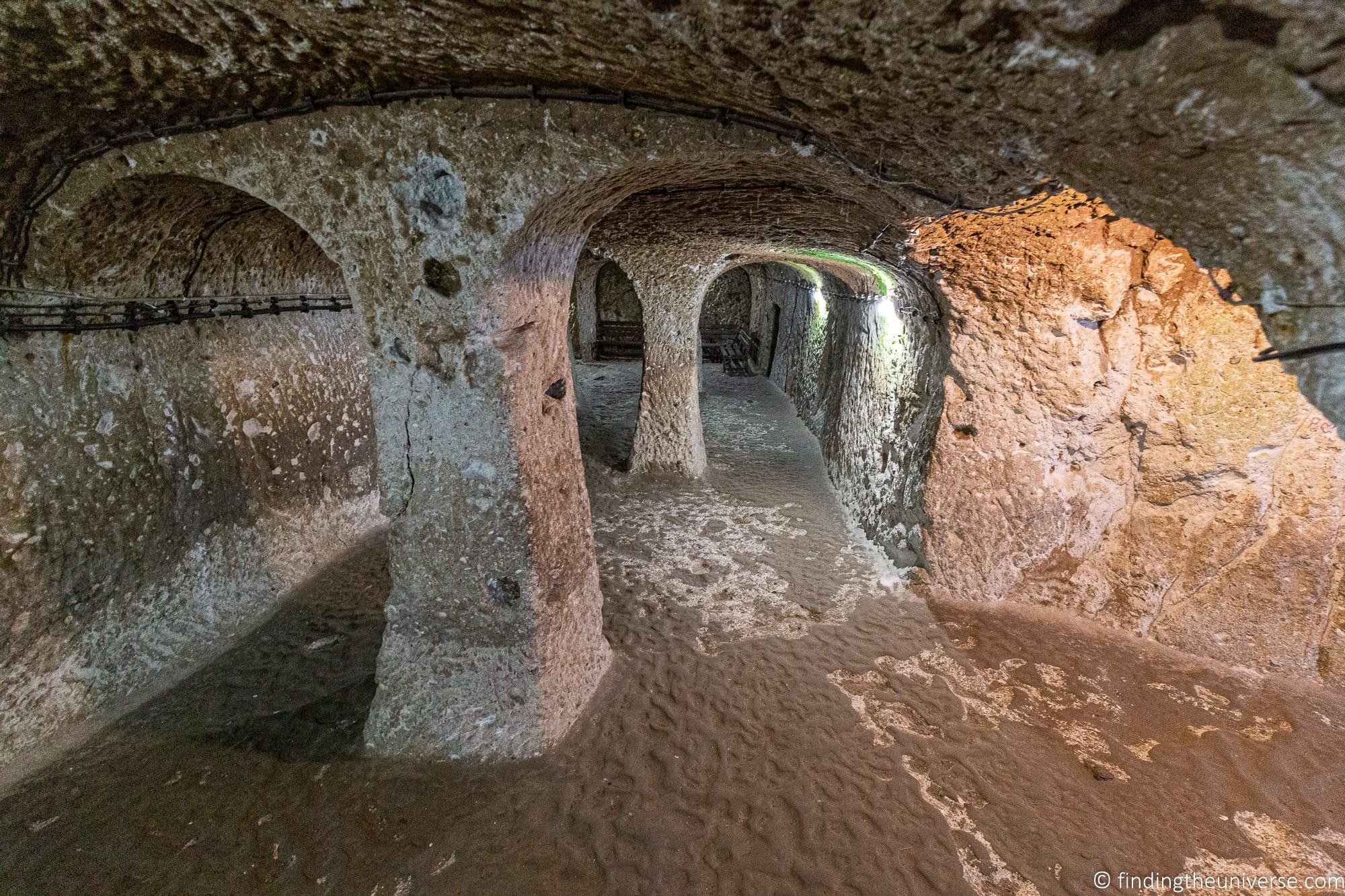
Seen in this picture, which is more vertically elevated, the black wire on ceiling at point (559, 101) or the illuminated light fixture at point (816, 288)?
the black wire on ceiling at point (559, 101)

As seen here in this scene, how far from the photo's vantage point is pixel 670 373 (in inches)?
281

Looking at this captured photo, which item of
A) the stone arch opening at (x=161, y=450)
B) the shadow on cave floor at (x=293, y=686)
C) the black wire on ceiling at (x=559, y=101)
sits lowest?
the shadow on cave floor at (x=293, y=686)

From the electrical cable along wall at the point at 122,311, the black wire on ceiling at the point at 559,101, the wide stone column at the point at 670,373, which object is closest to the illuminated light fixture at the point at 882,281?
the wide stone column at the point at 670,373

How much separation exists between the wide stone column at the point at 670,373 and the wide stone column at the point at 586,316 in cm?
668

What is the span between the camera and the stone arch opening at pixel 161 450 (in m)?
3.25

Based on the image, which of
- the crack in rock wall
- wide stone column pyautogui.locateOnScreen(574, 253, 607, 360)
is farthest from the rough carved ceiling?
wide stone column pyautogui.locateOnScreen(574, 253, 607, 360)

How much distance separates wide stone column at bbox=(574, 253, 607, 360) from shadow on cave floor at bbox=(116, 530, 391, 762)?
959cm

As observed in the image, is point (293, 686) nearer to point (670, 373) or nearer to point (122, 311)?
point (122, 311)

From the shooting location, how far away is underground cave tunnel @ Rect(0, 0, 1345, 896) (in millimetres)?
1642

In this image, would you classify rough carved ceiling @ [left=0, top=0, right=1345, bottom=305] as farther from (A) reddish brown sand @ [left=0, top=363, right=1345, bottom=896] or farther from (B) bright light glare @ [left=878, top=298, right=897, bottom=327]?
(B) bright light glare @ [left=878, top=298, right=897, bottom=327]

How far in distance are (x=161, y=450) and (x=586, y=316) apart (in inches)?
417

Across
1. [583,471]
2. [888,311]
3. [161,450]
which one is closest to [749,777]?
[583,471]

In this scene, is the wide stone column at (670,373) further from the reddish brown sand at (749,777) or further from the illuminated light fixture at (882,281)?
the reddish brown sand at (749,777)

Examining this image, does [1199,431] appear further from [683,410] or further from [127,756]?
[127,756]
